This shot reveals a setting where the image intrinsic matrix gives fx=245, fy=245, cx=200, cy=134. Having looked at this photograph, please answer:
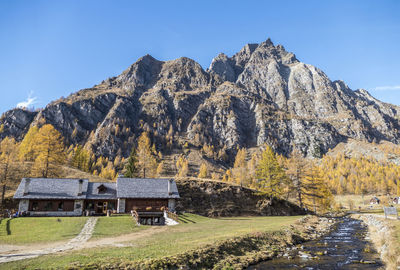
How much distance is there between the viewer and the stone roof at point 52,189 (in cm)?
4925

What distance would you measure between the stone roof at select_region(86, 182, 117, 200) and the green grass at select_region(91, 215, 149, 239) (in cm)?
1309

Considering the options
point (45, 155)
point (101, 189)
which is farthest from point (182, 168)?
point (101, 189)

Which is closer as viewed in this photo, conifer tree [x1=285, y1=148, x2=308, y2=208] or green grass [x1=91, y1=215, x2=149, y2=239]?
green grass [x1=91, y1=215, x2=149, y2=239]

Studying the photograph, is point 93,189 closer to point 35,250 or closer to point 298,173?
Result: point 35,250

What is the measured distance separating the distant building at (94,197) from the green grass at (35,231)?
901 cm

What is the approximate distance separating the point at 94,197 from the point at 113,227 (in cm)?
2033

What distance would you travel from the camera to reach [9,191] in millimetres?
58781

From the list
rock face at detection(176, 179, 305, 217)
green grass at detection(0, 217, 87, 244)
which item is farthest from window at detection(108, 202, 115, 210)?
rock face at detection(176, 179, 305, 217)

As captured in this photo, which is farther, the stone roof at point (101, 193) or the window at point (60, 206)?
the stone roof at point (101, 193)

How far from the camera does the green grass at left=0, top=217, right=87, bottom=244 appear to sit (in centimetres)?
2652

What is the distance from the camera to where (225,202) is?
211 ft

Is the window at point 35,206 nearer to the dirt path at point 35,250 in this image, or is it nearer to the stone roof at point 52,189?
the stone roof at point 52,189

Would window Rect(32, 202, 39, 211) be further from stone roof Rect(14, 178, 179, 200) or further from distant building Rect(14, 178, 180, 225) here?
stone roof Rect(14, 178, 179, 200)

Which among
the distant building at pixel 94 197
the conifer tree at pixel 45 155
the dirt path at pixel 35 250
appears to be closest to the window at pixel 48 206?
the distant building at pixel 94 197
